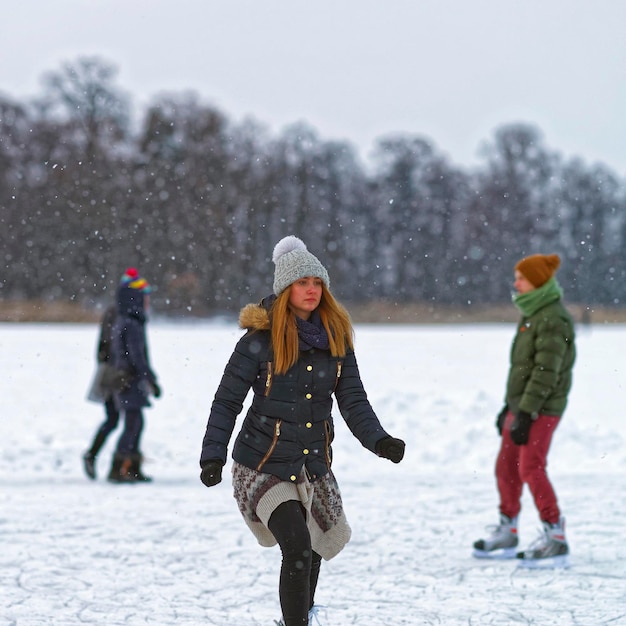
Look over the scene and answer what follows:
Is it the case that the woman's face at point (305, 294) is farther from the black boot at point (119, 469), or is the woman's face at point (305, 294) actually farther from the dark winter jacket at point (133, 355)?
the black boot at point (119, 469)

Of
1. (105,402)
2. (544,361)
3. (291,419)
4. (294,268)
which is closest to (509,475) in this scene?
(544,361)

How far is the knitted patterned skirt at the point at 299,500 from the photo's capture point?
12.4 feet

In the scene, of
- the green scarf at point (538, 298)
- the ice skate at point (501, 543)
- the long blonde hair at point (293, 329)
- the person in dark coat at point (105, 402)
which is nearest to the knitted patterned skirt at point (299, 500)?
the long blonde hair at point (293, 329)

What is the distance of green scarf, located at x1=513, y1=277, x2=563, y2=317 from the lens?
18.7 feet

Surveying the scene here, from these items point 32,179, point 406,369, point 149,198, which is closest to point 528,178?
point 149,198

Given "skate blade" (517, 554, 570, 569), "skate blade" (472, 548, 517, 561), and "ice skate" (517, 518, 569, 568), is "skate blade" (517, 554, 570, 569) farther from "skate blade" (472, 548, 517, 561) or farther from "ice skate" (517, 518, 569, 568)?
"skate blade" (472, 548, 517, 561)

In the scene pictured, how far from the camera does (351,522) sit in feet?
22.2

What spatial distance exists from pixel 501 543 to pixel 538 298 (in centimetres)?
147

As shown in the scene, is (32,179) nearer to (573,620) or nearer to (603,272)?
(603,272)

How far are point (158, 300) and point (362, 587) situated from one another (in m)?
29.8

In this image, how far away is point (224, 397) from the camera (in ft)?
12.5

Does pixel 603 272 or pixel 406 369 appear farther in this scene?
pixel 603 272

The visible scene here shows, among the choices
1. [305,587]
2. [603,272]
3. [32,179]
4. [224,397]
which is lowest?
[305,587]

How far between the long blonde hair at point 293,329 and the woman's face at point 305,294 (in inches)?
1.1
